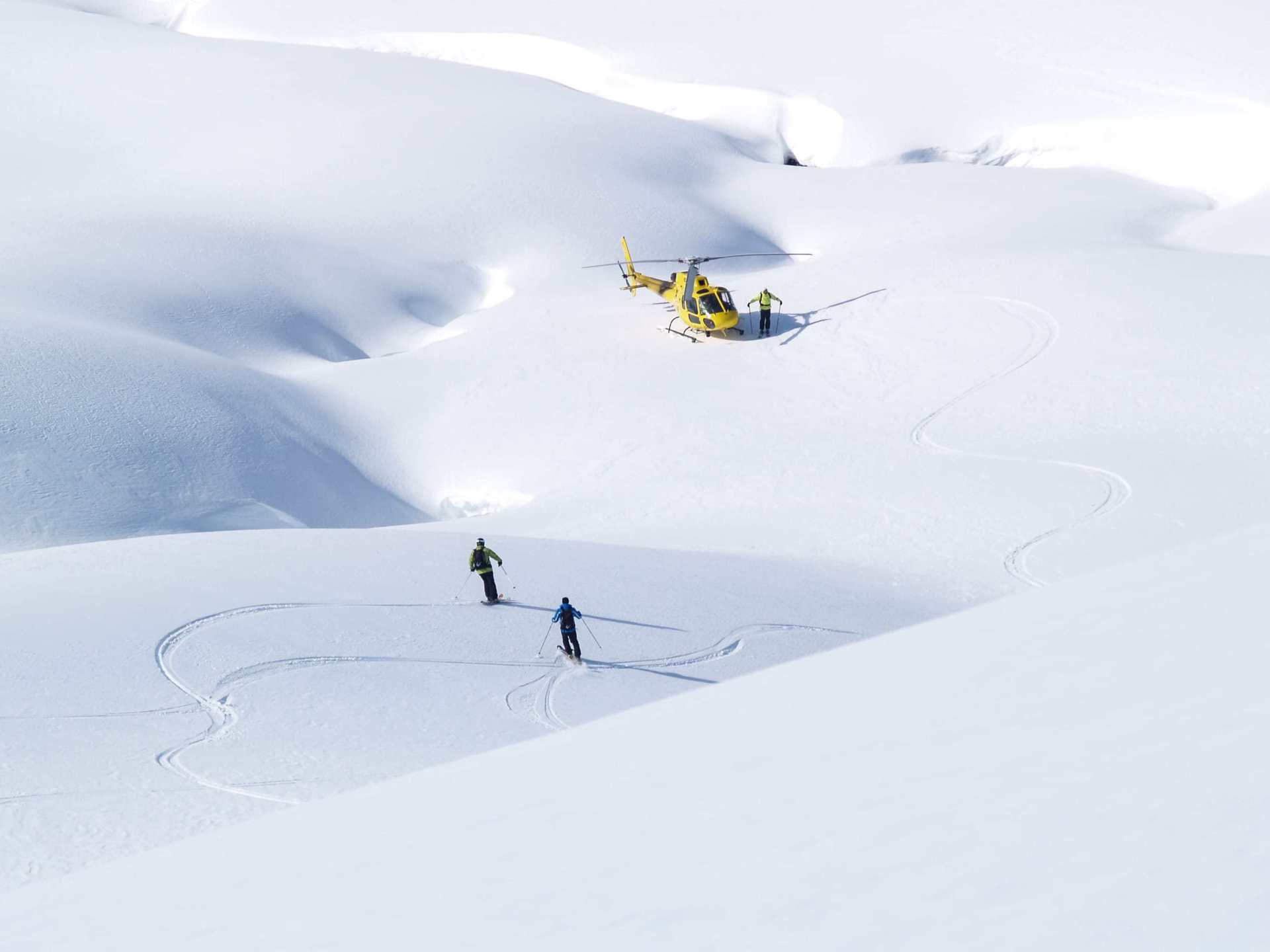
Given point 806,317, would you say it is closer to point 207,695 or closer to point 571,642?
point 571,642

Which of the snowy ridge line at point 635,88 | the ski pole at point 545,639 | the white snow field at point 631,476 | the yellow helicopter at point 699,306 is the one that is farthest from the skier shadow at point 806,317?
the snowy ridge line at point 635,88

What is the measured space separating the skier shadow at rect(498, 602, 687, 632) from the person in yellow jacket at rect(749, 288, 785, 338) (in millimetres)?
11874

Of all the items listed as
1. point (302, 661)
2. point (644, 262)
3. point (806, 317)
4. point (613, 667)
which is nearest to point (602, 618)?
point (613, 667)

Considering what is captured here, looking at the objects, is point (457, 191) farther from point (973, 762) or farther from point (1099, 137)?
point (973, 762)

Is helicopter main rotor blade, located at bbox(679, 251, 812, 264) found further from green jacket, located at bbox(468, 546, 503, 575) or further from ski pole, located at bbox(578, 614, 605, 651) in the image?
ski pole, located at bbox(578, 614, 605, 651)

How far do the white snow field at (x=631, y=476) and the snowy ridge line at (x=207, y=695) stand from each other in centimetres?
7

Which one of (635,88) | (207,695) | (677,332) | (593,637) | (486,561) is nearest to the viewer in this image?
(207,695)

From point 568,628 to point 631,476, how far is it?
27.3 ft

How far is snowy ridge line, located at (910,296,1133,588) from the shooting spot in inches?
702

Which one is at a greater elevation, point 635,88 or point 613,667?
point 635,88

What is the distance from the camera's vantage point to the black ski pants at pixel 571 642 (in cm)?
1366

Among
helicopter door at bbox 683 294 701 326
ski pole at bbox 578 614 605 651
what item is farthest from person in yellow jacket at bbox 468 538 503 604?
helicopter door at bbox 683 294 701 326

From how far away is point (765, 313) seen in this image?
25.8 meters

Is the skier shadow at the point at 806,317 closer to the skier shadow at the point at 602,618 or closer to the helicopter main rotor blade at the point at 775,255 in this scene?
the helicopter main rotor blade at the point at 775,255
